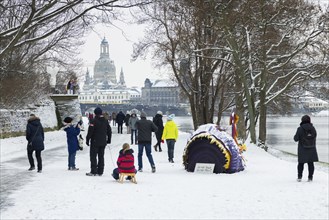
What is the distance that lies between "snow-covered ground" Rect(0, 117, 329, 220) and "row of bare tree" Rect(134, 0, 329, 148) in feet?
32.9

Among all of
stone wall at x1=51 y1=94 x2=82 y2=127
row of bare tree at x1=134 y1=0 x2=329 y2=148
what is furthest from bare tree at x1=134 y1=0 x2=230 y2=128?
stone wall at x1=51 y1=94 x2=82 y2=127

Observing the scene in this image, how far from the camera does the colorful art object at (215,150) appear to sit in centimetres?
1554

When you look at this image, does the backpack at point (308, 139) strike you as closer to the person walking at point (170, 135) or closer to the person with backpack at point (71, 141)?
the person walking at point (170, 135)

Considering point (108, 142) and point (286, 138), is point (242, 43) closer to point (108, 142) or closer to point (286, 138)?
point (108, 142)

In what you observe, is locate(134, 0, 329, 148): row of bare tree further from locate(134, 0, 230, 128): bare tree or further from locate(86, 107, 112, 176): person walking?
locate(86, 107, 112, 176): person walking

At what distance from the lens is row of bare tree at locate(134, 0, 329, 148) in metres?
27.2

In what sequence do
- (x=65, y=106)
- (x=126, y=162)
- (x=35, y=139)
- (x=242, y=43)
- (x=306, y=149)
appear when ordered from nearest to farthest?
(x=126, y=162) < (x=306, y=149) < (x=35, y=139) < (x=242, y=43) < (x=65, y=106)

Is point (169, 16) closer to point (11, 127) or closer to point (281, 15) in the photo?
point (281, 15)

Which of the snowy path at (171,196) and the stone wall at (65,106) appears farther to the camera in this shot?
the stone wall at (65,106)

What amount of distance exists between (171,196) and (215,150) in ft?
13.5

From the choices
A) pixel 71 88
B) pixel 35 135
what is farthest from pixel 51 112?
pixel 35 135

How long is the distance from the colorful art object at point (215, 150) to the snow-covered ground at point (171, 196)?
363 millimetres

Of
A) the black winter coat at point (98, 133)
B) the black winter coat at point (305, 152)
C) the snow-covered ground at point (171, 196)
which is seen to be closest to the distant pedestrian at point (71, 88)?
the snow-covered ground at point (171, 196)

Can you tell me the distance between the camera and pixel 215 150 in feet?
51.0
